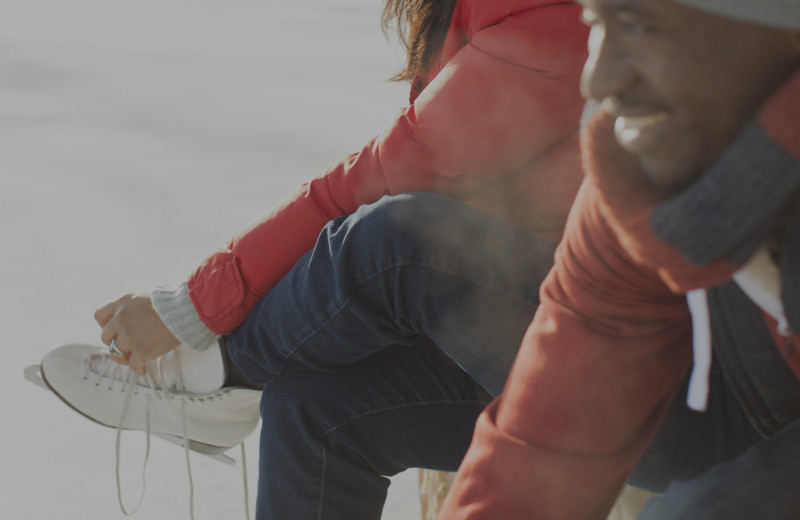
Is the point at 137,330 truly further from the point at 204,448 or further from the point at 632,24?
the point at 632,24

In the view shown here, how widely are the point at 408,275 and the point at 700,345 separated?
325 millimetres

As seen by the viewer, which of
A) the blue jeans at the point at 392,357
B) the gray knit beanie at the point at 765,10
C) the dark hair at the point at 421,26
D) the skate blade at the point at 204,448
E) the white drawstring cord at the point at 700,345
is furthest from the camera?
the skate blade at the point at 204,448

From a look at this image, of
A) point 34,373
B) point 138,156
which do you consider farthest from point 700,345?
point 138,156

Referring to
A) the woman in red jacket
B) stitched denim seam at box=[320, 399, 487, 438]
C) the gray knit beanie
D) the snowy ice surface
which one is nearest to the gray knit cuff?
the woman in red jacket

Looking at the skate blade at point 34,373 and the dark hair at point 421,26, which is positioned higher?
the dark hair at point 421,26

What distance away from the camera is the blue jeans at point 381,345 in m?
0.93

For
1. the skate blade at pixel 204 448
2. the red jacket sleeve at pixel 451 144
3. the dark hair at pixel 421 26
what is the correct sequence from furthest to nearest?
the skate blade at pixel 204 448 → the dark hair at pixel 421 26 → the red jacket sleeve at pixel 451 144

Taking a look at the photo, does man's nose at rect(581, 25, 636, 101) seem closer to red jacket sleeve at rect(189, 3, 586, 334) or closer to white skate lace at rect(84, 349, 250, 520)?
red jacket sleeve at rect(189, 3, 586, 334)

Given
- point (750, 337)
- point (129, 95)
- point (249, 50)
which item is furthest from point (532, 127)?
point (249, 50)

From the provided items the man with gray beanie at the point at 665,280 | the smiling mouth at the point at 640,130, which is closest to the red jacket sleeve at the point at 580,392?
the man with gray beanie at the point at 665,280

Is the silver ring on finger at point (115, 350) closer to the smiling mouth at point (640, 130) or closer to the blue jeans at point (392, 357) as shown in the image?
the blue jeans at point (392, 357)

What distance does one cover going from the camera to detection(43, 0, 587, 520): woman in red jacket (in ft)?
3.11

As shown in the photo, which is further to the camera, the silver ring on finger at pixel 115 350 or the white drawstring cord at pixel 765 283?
the silver ring on finger at pixel 115 350

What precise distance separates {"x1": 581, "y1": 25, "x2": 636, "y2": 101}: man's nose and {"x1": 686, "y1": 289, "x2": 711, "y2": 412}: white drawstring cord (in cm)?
17
